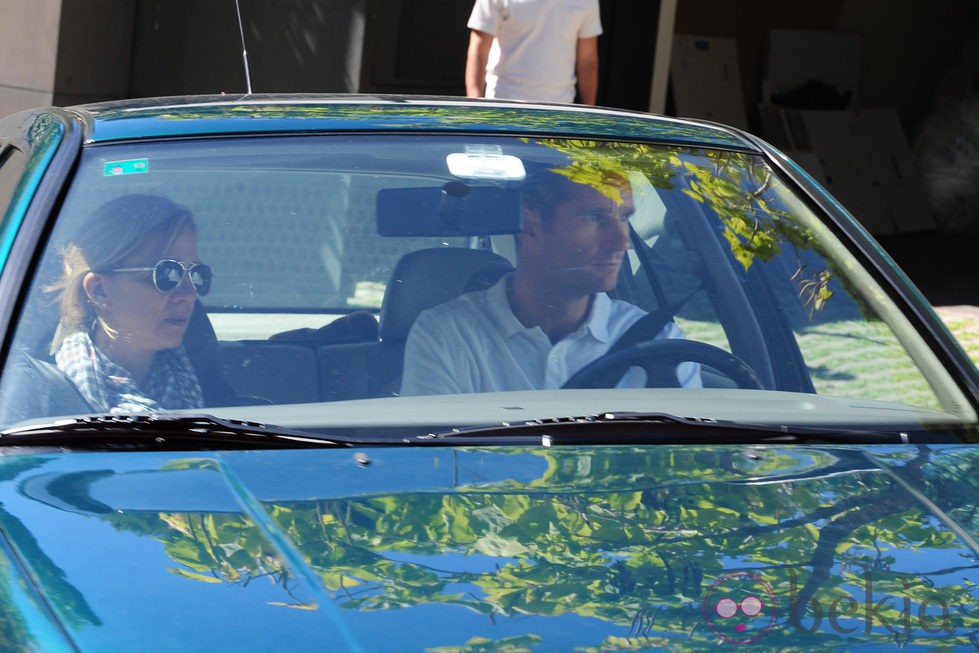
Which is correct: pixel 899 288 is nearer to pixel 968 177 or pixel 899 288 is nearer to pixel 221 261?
pixel 221 261

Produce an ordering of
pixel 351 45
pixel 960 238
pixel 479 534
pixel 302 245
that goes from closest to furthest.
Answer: pixel 479 534
pixel 302 245
pixel 351 45
pixel 960 238

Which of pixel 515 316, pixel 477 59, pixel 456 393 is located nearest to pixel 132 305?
pixel 456 393

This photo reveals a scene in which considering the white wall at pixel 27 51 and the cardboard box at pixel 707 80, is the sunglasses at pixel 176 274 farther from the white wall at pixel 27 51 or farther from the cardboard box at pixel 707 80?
the cardboard box at pixel 707 80

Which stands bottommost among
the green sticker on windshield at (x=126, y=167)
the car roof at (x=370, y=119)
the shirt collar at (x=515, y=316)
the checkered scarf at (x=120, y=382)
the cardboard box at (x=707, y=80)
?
the cardboard box at (x=707, y=80)

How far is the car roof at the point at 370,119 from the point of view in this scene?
104 inches

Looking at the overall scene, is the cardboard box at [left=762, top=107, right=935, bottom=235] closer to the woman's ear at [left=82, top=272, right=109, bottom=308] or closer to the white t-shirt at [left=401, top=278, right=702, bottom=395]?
the white t-shirt at [left=401, top=278, right=702, bottom=395]

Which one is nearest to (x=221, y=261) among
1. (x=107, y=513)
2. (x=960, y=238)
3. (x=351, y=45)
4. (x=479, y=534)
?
(x=107, y=513)

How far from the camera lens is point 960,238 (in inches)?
512

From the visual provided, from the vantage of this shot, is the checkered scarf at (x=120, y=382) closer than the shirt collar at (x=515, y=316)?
Yes

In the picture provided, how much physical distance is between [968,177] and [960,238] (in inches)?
31.5

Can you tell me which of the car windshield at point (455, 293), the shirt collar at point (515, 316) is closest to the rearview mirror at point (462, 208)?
the car windshield at point (455, 293)

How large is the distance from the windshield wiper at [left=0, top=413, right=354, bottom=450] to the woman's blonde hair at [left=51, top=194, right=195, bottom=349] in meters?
0.20

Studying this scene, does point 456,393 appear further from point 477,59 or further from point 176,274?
point 477,59

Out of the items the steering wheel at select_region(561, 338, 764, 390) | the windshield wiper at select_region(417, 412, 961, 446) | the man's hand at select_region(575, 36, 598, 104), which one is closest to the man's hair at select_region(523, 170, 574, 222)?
the steering wheel at select_region(561, 338, 764, 390)
